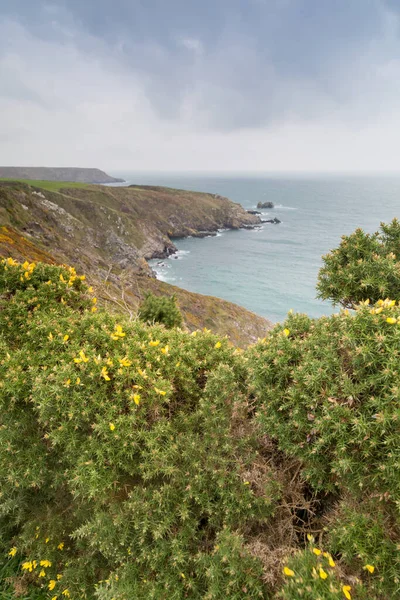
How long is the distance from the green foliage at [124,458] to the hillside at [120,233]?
7895 mm

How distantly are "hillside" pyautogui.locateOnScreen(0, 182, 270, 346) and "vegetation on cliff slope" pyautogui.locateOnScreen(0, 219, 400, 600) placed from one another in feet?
26.9

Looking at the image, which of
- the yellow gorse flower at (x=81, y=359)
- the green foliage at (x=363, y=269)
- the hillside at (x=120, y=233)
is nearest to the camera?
the yellow gorse flower at (x=81, y=359)

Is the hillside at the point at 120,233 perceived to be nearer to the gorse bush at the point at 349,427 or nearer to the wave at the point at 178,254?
the wave at the point at 178,254

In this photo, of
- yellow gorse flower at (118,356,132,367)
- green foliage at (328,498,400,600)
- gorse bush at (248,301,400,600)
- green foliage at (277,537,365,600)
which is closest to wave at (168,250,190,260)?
yellow gorse flower at (118,356,132,367)

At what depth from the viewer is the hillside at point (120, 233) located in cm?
4128

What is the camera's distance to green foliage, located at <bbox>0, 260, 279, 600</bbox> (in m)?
5.18

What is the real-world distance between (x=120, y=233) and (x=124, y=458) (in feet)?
282

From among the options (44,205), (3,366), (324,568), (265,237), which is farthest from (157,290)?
(265,237)

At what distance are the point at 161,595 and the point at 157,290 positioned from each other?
45051mm

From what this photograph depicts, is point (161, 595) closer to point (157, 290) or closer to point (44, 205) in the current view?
point (157, 290)

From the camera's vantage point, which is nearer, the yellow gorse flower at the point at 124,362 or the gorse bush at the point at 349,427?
the gorse bush at the point at 349,427

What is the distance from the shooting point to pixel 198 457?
18.8ft

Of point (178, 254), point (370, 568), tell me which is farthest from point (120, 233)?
point (370, 568)

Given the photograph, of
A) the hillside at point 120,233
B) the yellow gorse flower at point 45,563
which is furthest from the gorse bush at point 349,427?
the hillside at point 120,233
